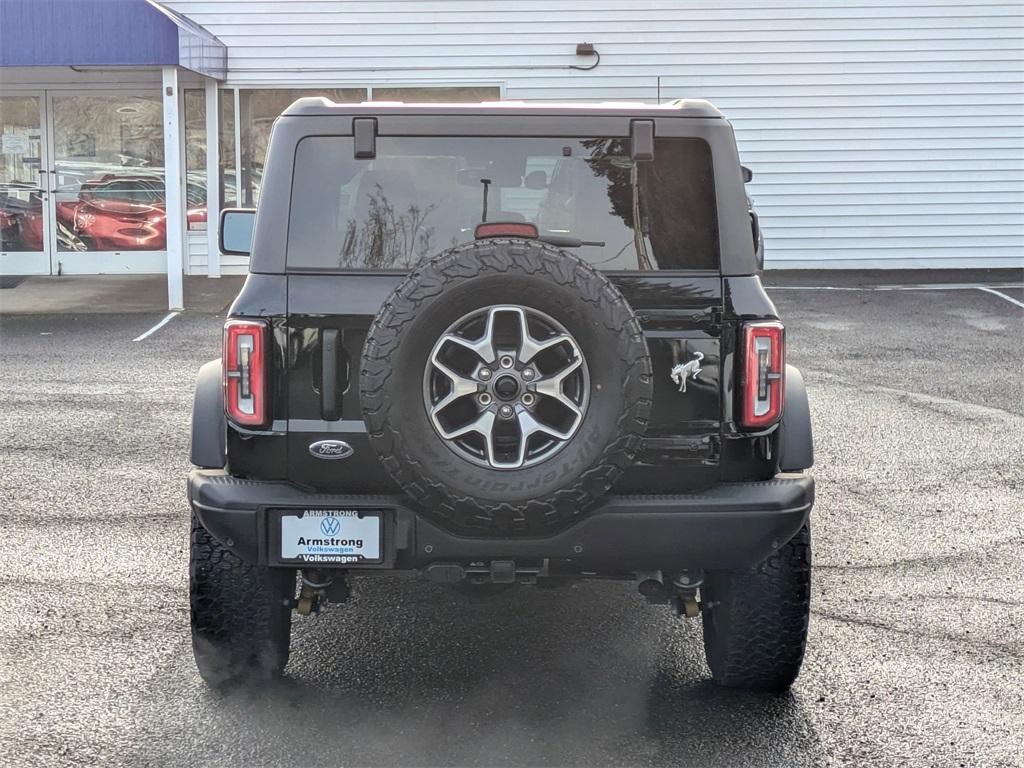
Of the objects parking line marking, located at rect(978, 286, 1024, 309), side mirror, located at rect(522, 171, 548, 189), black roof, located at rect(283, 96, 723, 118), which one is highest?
black roof, located at rect(283, 96, 723, 118)

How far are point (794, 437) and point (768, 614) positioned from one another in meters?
0.55

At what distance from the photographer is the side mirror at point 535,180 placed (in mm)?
3920

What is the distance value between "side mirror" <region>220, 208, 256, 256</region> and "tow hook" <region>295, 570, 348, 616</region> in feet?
4.56

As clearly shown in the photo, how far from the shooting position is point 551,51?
1711 cm

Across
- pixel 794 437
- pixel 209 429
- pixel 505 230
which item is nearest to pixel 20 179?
pixel 209 429

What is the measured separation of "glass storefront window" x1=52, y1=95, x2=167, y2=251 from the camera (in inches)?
680

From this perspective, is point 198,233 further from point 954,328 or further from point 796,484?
point 796,484

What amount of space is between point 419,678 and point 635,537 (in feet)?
3.40

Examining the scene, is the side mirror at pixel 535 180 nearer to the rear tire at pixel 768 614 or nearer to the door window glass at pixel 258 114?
the rear tire at pixel 768 614

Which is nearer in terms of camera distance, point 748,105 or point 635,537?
point 635,537

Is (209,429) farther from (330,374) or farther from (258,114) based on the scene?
(258,114)

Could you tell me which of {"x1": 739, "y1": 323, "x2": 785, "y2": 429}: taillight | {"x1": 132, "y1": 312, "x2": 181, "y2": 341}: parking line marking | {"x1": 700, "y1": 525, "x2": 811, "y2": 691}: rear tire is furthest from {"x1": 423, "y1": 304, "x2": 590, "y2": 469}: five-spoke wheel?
{"x1": 132, "y1": 312, "x2": 181, "y2": 341}: parking line marking

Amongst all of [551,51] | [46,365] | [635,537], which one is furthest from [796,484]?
[551,51]

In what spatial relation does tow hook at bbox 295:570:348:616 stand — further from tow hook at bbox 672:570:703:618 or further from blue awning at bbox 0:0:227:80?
blue awning at bbox 0:0:227:80
